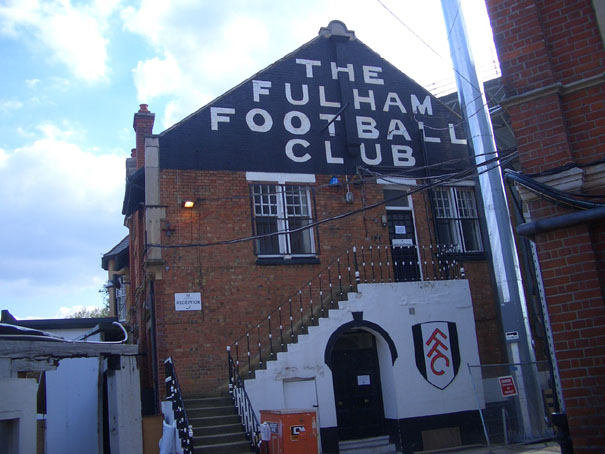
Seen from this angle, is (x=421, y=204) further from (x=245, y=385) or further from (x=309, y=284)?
(x=245, y=385)

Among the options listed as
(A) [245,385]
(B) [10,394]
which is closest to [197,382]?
(A) [245,385]

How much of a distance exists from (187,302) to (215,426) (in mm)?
3053

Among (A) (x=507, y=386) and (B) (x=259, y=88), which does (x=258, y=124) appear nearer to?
(B) (x=259, y=88)

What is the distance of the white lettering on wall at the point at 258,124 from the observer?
1620cm

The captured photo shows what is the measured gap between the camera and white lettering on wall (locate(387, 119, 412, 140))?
58.6 feet

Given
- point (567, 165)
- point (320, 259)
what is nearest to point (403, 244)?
point (320, 259)

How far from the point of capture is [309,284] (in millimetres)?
15578

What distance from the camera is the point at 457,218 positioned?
58.8 feet

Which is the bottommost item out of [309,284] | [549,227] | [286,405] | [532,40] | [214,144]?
[286,405]

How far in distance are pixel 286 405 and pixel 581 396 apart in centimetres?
822

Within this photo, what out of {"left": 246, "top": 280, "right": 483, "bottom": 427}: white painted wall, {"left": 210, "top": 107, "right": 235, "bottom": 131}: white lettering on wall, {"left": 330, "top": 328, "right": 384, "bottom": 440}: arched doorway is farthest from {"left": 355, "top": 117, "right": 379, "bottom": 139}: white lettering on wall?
{"left": 330, "top": 328, "right": 384, "bottom": 440}: arched doorway

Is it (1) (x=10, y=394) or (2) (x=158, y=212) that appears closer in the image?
(1) (x=10, y=394)

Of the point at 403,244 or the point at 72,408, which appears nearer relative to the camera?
the point at 72,408

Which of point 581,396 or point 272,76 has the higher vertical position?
point 272,76
